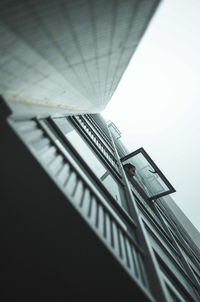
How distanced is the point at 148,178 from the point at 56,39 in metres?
7.30

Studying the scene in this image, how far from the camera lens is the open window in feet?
25.2

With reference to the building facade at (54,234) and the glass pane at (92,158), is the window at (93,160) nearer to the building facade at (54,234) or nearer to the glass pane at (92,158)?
the glass pane at (92,158)

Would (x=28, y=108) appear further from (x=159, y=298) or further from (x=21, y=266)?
(x=159, y=298)

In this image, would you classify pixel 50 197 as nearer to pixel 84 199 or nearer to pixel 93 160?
pixel 84 199

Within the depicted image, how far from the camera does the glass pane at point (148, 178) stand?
7.97 metres

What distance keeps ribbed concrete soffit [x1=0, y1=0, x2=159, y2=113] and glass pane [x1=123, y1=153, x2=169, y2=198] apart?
5.51m

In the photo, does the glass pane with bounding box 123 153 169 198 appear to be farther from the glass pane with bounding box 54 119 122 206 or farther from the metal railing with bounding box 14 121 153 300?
the metal railing with bounding box 14 121 153 300

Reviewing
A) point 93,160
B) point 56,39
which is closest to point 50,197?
point 56,39

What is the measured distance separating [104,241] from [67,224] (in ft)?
1.06

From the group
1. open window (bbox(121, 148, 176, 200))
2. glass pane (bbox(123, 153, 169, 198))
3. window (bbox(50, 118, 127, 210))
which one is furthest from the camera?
glass pane (bbox(123, 153, 169, 198))

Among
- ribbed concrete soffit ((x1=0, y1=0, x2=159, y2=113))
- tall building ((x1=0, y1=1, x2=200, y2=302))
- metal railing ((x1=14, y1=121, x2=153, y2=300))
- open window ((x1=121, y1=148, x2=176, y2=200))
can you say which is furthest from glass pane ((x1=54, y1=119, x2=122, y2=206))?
open window ((x1=121, y1=148, x2=176, y2=200))

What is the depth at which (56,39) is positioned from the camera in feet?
6.83

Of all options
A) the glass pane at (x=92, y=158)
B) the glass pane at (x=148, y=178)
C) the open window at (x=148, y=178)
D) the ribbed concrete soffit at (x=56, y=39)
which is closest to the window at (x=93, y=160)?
the glass pane at (x=92, y=158)

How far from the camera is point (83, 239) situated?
1659 millimetres
